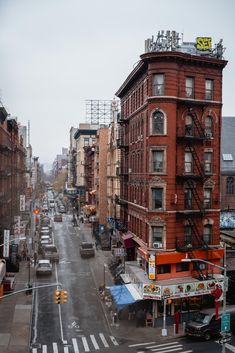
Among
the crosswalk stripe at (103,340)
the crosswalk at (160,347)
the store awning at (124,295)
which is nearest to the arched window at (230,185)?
the store awning at (124,295)

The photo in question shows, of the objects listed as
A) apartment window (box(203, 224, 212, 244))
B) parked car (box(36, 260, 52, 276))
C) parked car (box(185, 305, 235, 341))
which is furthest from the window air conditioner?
parked car (box(36, 260, 52, 276))

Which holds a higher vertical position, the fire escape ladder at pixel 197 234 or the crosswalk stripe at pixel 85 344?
the fire escape ladder at pixel 197 234

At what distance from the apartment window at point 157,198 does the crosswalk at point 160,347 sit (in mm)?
11464

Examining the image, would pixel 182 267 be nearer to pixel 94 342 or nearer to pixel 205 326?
pixel 205 326

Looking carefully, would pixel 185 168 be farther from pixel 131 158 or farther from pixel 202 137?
pixel 131 158

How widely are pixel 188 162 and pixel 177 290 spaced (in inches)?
445

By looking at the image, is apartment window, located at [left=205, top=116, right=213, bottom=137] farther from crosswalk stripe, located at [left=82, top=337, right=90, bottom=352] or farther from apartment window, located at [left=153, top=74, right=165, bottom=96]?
crosswalk stripe, located at [left=82, top=337, right=90, bottom=352]

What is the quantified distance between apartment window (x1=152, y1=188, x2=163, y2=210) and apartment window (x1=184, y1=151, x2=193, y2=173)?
3250 millimetres

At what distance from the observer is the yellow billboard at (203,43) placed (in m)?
40.9

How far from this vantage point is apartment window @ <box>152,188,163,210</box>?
127 feet

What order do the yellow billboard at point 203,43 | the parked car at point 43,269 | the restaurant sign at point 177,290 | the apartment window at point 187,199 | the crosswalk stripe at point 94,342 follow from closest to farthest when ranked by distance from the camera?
the crosswalk stripe at point 94,342, the restaurant sign at point 177,290, the apartment window at point 187,199, the yellow billboard at point 203,43, the parked car at point 43,269

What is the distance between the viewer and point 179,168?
38.9 metres

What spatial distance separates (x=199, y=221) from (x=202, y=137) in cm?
755

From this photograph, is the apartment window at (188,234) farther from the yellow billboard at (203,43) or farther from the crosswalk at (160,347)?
the yellow billboard at (203,43)
